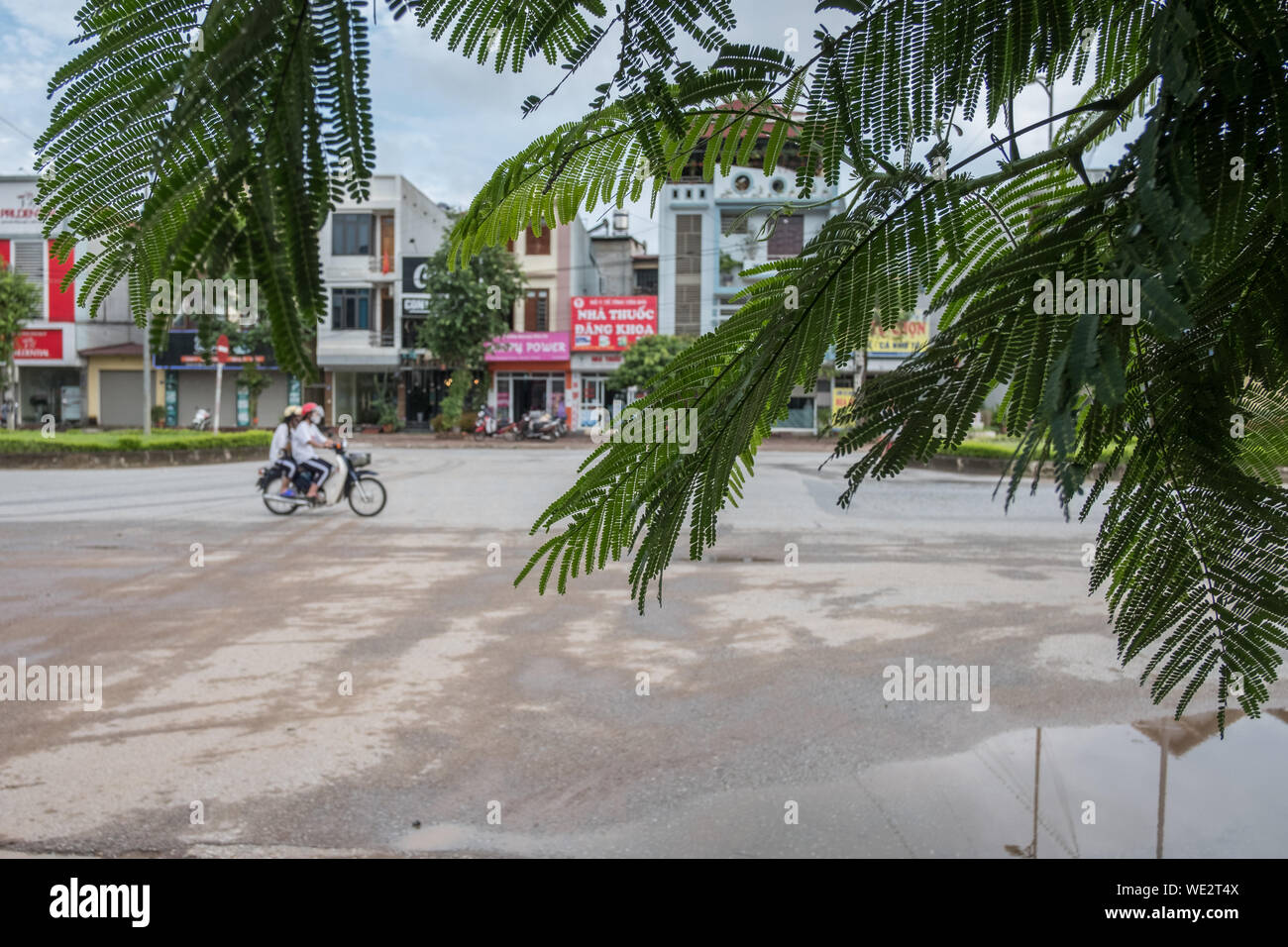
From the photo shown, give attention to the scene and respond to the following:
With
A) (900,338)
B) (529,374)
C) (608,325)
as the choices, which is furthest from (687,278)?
(900,338)

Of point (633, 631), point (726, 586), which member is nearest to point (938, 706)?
point (633, 631)

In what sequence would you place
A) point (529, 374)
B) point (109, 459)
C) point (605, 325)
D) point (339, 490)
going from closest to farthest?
point (339, 490), point (109, 459), point (605, 325), point (529, 374)

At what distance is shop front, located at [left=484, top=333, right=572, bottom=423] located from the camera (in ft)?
129

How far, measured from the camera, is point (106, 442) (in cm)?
2286

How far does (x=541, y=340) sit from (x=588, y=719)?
35.1 meters

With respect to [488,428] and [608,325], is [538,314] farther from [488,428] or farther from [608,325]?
[488,428]

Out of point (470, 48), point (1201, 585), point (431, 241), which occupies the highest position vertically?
point (431, 241)

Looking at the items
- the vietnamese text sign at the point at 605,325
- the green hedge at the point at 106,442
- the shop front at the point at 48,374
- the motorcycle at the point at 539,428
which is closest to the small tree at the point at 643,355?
the motorcycle at the point at 539,428

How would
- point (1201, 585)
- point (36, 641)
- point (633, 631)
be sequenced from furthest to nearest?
point (633, 631) → point (36, 641) → point (1201, 585)

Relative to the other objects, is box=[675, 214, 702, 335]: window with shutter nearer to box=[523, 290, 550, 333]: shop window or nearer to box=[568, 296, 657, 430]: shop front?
box=[568, 296, 657, 430]: shop front

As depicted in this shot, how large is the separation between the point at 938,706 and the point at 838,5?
4629mm

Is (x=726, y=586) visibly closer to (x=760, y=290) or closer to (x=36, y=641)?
(x=36, y=641)

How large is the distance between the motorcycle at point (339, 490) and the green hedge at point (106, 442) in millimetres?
11015

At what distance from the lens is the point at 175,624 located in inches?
281
